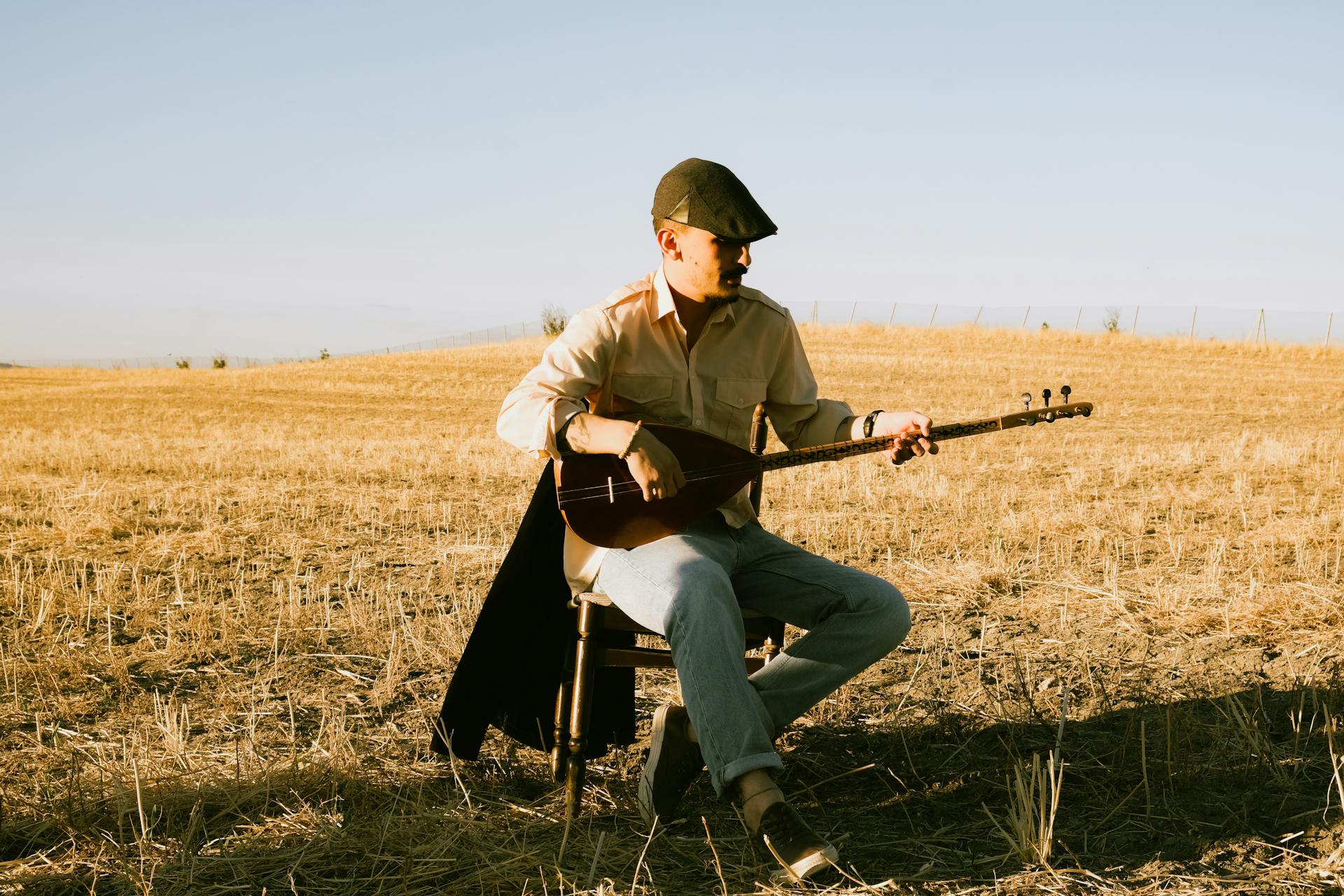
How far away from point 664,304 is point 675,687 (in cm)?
199

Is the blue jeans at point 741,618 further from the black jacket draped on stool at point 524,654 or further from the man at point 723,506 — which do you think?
the black jacket draped on stool at point 524,654

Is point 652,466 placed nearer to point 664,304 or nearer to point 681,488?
point 681,488

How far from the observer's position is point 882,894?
3039 millimetres

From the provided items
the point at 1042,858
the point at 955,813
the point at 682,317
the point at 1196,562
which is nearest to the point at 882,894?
the point at 1042,858

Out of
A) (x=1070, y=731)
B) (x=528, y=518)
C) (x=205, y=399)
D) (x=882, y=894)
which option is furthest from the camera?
(x=205, y=399)

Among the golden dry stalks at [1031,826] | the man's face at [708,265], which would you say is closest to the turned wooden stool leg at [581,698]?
the man's face at [708,265]

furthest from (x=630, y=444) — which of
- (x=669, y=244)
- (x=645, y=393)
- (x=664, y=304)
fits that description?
(x=669, y=244)

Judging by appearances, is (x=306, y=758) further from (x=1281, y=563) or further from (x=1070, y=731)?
(x=1281, y=563)

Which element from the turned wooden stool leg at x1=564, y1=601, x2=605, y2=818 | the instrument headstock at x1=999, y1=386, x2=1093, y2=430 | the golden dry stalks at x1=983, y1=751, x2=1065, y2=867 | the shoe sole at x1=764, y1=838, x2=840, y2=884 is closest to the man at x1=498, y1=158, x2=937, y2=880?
the shoe sole at x1=764, y1=838, x2=840, y2=884

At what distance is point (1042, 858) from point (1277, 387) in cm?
2385

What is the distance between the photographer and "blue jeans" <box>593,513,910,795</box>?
323 centimetres

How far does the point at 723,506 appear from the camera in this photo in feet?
12.7

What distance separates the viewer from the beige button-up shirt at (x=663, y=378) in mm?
3672

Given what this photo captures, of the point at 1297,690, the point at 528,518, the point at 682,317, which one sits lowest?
the point at 1297,690
